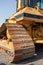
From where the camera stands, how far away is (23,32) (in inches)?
229

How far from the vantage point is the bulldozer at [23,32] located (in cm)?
513

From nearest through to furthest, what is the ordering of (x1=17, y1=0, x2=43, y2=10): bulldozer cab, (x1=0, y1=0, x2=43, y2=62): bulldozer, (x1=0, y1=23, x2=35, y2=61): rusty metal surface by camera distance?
(x1=0, y1=23, x2=35, y2=61): rusty metal surface, (x1=0, y1=0, x2=43, y2=62): bulldozer, (x1=17, y1=0, x2=43, y2=10): bulldozer cab

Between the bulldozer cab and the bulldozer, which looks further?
the bulldozer cab

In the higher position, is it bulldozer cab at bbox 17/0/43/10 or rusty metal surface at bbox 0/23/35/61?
bulldozer cab at bbox 17/0/43/10

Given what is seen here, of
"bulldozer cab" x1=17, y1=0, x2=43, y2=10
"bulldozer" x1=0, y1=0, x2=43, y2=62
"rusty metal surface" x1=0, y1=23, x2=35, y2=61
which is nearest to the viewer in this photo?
"rusty metal surface" x1=0, y1=23, x2=35, y2=61

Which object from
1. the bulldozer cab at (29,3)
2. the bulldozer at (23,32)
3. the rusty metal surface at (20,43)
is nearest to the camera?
the rusty metal surface at (20,43)

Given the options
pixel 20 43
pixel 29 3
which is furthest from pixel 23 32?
pixel 29 3

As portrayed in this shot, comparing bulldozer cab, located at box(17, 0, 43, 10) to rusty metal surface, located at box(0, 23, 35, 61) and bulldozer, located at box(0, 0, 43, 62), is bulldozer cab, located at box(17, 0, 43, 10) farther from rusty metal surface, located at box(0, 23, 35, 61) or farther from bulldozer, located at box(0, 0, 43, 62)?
rusty metal surface, located at box(0, 23, 35, 61)

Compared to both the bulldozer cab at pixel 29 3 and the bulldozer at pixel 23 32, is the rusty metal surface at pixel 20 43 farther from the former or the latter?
the bulldozer cab at pixel 29 3

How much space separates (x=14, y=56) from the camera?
4949 millimetres

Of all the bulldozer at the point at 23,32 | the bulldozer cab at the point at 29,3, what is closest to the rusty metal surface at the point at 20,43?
the bulldozer at the point at 23,32

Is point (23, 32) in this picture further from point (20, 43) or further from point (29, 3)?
point (29, 3)

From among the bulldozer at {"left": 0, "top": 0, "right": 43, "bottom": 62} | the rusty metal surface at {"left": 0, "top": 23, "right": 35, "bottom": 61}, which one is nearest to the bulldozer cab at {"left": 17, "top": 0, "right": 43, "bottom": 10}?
the bulldozer at {"left": 0, "top": 0, "right": 43, "bottom": 62}

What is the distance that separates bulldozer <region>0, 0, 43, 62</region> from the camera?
16.8 ft
